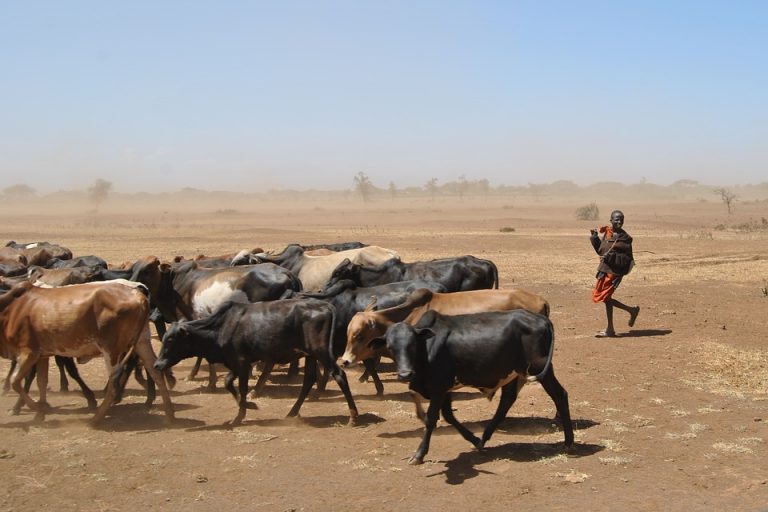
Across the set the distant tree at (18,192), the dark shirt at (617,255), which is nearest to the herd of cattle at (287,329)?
the dark shirt at (617,255)

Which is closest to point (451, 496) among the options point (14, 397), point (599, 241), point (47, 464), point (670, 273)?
point (47, 464)

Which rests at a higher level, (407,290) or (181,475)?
(407,290)

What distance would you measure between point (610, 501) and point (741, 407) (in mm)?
3549

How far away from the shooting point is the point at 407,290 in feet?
36.2

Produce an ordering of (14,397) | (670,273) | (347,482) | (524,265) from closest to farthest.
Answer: (347,482) → (14,397) → (670,273) → (524,265)

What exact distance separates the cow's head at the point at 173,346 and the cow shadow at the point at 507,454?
11.7 ft

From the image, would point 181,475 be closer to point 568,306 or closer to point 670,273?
point 568,306

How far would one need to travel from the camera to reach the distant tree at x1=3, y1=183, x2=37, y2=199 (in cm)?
17312

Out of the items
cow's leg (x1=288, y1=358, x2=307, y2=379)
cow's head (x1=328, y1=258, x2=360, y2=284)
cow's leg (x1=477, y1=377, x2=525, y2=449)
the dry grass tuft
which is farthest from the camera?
cow's head (x1=328, y1=258, x2=360, y2=284)

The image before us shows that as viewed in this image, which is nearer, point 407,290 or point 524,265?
point 407,290

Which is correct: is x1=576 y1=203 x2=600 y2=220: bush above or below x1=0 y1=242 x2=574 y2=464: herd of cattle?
below

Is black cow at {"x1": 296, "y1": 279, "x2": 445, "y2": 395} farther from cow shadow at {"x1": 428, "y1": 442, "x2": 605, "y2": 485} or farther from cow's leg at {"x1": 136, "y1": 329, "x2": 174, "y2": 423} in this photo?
cow shadow at {"x1": 428, "y1": 442, "x2": 605, "y2": 485}

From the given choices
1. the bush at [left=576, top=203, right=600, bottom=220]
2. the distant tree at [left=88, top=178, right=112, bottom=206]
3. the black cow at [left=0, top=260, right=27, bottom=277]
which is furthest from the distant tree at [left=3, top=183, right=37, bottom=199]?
the black cow at [left=0, top=260, right=27, bottom=277]

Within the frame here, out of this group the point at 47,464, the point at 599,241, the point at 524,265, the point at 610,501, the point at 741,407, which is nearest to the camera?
the point at 610,501
